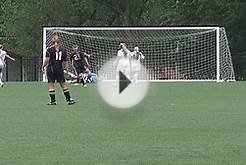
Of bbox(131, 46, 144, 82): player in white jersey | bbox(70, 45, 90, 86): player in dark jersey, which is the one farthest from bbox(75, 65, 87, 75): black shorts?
bbox(131, 46, 144, 82): player in white jersey

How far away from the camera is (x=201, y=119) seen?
17781mm

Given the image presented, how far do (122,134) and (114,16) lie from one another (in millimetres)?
58296

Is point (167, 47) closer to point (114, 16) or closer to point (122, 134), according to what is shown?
point (114, 16)

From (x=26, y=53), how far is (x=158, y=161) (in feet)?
199

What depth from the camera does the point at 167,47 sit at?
51250 mm

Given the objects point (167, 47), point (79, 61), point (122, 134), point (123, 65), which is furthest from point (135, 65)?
point (122, 134)

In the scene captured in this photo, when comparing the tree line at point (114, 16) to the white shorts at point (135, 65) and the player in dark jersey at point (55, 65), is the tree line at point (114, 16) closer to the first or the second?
the white shorts at point (135, 65)

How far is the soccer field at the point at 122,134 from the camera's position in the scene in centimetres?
1129

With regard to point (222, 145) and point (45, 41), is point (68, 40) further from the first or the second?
point (222, 145)

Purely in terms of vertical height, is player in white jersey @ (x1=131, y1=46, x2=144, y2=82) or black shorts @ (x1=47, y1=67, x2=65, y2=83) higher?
player in white jersey @ (x1=131, y1=46, x2=144, y2=82)

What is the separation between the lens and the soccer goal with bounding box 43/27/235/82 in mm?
47906

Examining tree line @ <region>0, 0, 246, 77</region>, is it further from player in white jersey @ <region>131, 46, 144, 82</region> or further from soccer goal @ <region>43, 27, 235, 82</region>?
player in white jersey @ <region>131, 46, 144, 82</region>

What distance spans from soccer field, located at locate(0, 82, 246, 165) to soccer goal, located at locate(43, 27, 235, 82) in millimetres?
25126
